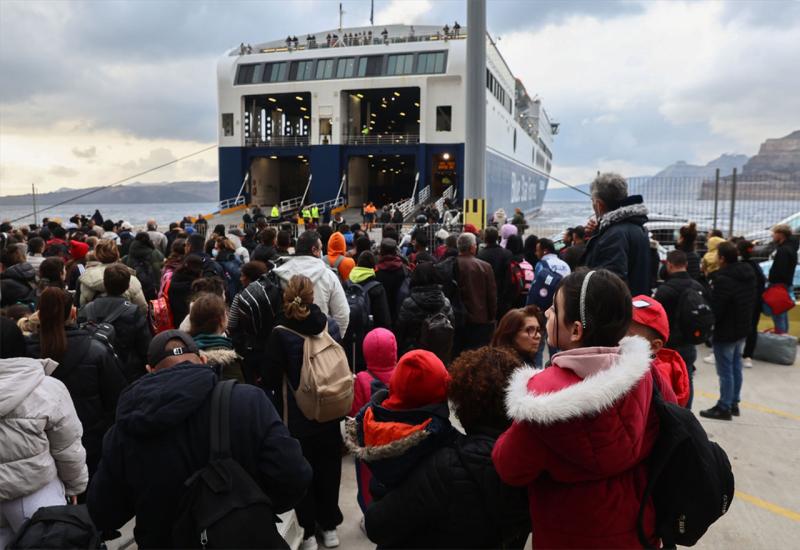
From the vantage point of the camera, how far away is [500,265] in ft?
23.6

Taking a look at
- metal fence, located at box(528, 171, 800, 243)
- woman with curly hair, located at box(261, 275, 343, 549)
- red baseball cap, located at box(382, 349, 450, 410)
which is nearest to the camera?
red baseball cap, located at box(382, 349, 450, 410)

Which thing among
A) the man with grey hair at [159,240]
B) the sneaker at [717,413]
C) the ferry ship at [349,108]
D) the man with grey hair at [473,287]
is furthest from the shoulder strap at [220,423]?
the ferry ship at [349,108]

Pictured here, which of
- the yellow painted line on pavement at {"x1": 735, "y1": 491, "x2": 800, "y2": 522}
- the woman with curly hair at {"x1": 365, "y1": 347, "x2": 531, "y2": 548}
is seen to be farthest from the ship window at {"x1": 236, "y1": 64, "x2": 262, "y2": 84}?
the woman with curly hair at {"x1": 365, "y1": 347, "x2": 531, "y2": 548}

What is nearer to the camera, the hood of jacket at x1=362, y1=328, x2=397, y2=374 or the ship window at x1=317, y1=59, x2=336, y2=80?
the hood of jacket at x1=362, y1=328, x2=397, y2=374

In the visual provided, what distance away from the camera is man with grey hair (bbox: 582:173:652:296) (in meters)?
3.69

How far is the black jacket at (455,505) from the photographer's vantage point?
2.11 metres

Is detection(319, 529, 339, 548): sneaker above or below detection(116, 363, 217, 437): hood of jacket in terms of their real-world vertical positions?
below

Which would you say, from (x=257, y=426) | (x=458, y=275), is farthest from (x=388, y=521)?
(x=458, y=275)

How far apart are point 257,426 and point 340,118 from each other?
1274 inches

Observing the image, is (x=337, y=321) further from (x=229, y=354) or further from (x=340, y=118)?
(x=340, y=118)

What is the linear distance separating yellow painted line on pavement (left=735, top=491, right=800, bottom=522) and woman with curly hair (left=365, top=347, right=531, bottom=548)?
121 inches

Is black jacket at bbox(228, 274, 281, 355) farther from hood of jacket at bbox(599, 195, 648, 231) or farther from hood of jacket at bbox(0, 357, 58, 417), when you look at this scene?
hood of jacket at bbox(599, 195, 648, 231)

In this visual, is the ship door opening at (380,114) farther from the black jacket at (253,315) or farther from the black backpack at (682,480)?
the black backpack at (682,480)

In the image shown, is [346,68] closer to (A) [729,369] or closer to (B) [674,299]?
(A) [729,369]
